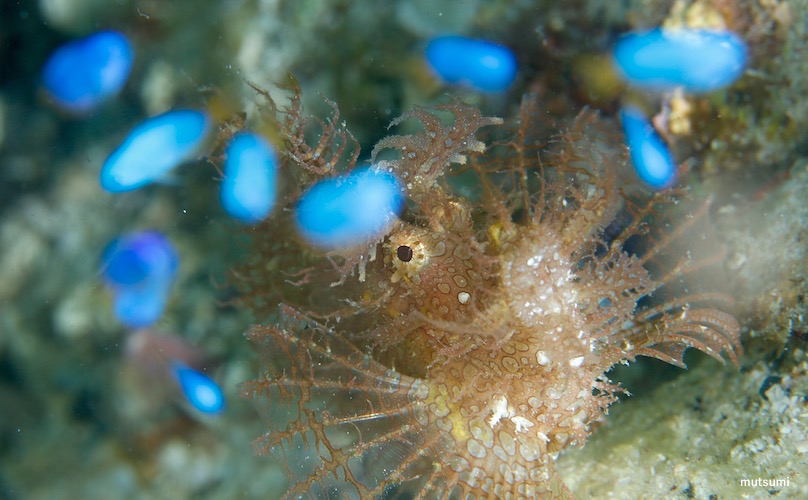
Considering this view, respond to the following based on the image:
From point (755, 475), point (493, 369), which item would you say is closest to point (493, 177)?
point (493, 369)

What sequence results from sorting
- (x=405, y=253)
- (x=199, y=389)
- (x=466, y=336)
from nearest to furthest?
(x=466, y=336) < (x=405, y=253) < (x=199, y=389)

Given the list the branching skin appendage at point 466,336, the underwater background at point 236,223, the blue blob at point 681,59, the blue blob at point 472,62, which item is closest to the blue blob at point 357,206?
the branching skin appendage at point 466,336

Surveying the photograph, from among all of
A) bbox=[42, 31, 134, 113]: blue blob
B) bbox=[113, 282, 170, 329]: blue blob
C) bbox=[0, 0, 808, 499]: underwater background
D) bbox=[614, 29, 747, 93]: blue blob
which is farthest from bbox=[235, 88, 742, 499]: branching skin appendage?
bbox=[42, 31, 134, 113]: blue blob

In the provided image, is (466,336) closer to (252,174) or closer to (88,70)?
(252,174)

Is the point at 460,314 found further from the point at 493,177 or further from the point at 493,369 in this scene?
the point at 493,177

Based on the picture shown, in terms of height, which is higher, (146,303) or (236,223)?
(236,223)

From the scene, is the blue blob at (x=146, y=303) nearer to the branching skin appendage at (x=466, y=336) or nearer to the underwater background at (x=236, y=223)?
the underwater background at (x=236, y=223)

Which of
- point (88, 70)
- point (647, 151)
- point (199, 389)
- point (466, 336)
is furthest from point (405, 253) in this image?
point (88, 70)
